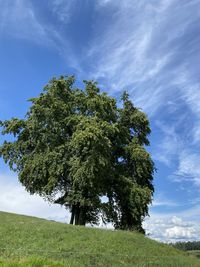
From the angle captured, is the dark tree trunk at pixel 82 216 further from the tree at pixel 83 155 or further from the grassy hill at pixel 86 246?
the grassy hill at pixel 86 246

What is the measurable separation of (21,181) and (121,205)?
10306 millimetres

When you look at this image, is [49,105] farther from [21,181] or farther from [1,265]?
[1,265]

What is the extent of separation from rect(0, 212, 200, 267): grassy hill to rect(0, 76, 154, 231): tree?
9632 mm

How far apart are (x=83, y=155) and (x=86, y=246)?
15352 mm

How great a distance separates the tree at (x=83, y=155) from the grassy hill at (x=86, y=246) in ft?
31.6

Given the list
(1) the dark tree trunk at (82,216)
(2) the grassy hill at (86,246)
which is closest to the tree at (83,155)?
(1) the dark tree trunk at (82,216)

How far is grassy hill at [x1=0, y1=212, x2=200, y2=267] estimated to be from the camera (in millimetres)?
18484

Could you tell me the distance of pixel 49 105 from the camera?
39.6 meters

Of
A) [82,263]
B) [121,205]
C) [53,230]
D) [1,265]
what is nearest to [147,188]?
[121,205]

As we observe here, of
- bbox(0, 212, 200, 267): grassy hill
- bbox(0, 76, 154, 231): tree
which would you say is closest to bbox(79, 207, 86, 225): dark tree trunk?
bbox(0, 76, 154, 231): tree

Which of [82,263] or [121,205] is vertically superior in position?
[121,205]

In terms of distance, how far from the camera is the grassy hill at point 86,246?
18.5 m

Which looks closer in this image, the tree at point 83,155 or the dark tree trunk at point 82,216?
the tree at point 83,155

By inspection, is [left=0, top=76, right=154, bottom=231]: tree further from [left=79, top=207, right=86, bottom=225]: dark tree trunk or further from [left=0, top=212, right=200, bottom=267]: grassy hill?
[left=0, top=212, right=200, bottom=267]: grassy hill
